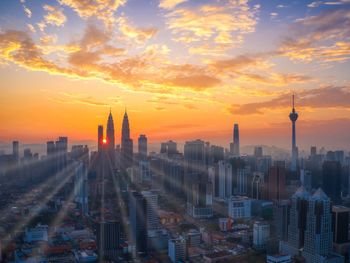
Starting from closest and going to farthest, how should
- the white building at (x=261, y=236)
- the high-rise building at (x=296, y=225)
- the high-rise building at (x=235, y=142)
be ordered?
the high-rise building at (x=296, y=225), the white building at (x=261, y=236), the high-rise building at (x=235, y=142)

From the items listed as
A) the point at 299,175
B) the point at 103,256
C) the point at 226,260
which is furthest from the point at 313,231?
the point at 299,175

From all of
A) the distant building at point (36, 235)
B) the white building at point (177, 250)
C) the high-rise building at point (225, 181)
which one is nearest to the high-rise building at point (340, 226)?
the white building at point (177, 250)

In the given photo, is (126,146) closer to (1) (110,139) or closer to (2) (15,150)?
(1) (110,139)

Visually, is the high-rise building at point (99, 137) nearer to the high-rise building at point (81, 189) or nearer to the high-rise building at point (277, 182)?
the high-rise building at point (81, 189)

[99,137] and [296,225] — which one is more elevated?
[99,137]

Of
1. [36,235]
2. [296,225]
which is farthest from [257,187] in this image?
[36,235]

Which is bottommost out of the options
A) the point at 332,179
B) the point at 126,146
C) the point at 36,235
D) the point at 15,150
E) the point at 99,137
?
the point at 36,235
